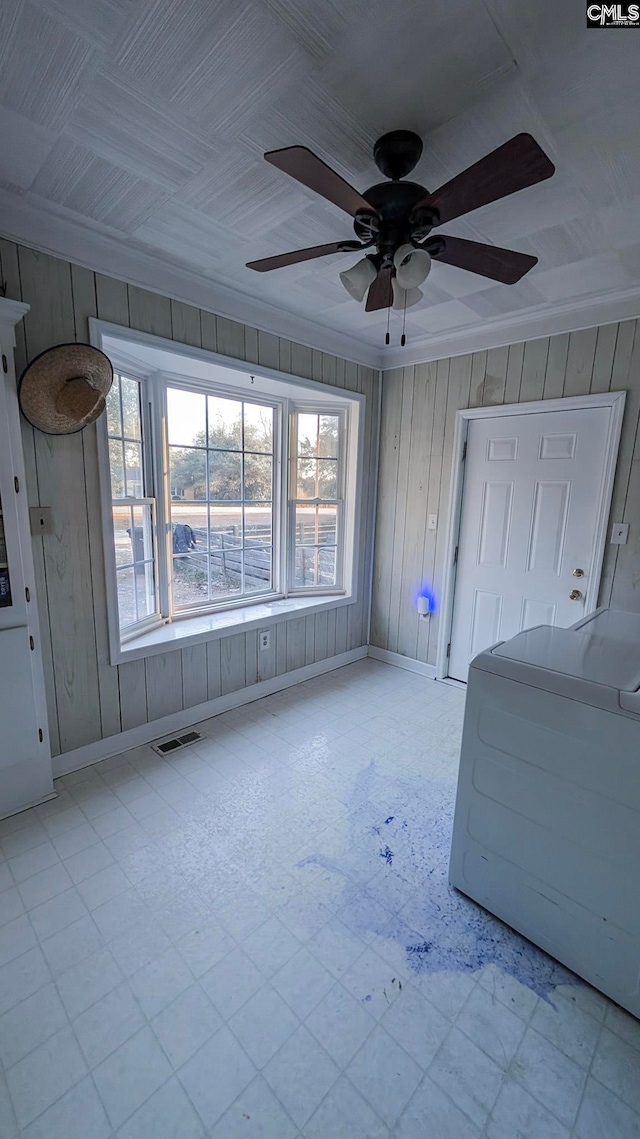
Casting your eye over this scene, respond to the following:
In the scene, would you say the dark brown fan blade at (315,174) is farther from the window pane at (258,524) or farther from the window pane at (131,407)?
the window pane at (258,524)

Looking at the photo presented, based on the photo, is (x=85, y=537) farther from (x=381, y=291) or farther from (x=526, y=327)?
(x=526, y=327)

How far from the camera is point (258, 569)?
3.49m

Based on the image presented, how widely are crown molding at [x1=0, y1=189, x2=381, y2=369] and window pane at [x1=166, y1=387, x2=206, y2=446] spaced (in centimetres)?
55

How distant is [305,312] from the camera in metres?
2.84

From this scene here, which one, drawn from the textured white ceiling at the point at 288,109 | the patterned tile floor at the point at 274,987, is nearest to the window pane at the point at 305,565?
the patterned tile floor at the point at 274,987

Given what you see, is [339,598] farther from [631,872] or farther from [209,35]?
[209,35]

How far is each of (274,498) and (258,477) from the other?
21cm

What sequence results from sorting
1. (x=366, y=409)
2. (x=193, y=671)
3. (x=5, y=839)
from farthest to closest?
(x=366, y=409)
(x=193, y=671)
(x=5, y=839)

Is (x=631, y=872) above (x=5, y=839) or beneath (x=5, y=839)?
above

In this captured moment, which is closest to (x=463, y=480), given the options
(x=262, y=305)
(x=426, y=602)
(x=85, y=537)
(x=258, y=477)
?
(x=426, y=602)

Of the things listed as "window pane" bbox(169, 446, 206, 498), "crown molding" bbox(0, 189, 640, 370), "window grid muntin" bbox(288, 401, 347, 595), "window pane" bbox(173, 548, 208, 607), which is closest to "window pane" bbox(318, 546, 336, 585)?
"window grid muntin" bbox(288, 401, 347, 595)

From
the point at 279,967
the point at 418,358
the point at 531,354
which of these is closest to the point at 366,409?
the point at 418,358

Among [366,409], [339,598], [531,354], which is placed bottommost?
[339,598]

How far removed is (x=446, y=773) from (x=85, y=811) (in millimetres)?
1773
